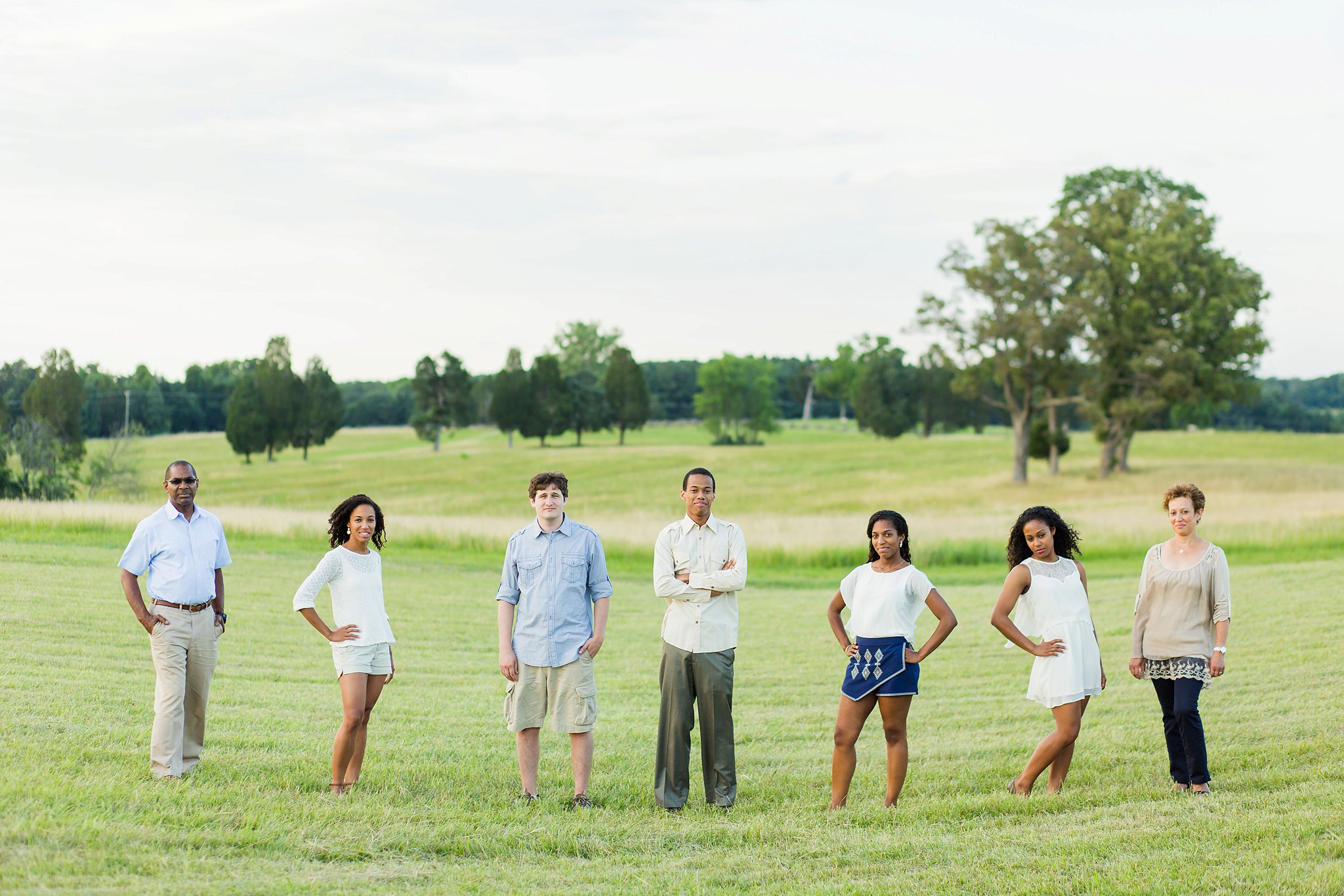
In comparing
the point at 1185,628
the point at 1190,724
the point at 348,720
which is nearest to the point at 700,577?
the point at 348,720

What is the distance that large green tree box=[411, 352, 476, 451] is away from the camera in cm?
8988

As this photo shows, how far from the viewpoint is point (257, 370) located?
74438mm

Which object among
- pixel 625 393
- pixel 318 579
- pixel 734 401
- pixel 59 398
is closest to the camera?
pixel 318 579

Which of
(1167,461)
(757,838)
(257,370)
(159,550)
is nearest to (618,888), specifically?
(757,838)

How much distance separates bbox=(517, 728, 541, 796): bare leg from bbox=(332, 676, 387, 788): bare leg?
0.92 m

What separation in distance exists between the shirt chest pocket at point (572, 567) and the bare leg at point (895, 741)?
1.96 meters

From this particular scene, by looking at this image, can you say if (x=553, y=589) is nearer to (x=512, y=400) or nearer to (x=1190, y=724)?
(x=1190, y=724)

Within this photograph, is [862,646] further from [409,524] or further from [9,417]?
[9,417]

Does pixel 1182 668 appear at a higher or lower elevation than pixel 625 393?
lower

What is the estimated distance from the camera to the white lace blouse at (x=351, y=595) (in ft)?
22.2

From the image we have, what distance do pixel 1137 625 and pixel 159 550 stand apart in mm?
6261

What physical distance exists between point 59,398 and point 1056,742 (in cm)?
4599

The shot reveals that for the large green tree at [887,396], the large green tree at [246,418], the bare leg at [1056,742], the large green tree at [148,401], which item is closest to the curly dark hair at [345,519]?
the bare leg at [1056,742]

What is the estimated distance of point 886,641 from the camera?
6.66 m
